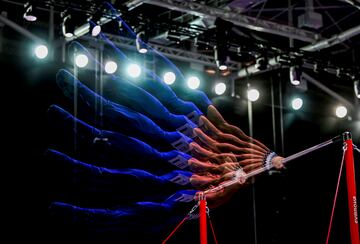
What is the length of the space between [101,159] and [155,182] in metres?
1.02

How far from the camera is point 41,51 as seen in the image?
7.16m

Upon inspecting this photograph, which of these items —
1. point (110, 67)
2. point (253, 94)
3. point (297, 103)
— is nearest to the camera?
point (110, 67)

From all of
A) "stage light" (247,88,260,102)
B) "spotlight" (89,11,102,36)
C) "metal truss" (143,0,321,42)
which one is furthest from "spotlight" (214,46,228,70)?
"spotlight" (89,11,102,36)

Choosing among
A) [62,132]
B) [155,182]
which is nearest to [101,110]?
[62,132]

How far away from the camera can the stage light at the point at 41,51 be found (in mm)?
7152

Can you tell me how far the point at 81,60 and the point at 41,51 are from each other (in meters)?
0.58

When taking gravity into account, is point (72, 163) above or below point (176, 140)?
below

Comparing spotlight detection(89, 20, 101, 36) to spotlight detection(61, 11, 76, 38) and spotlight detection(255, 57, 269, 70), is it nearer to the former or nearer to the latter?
spotlight detection(61, 11, 76, 38)

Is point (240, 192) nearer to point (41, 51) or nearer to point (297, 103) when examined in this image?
point (297, 103)

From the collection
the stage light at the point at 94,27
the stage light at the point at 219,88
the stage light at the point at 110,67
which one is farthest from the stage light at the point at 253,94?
the stage light at the point at 94,27

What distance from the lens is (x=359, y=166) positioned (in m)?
10.4

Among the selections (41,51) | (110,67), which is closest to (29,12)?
(41,51)

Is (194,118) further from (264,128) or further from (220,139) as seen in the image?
(264,128)

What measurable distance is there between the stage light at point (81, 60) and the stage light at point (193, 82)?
6.05 ft
